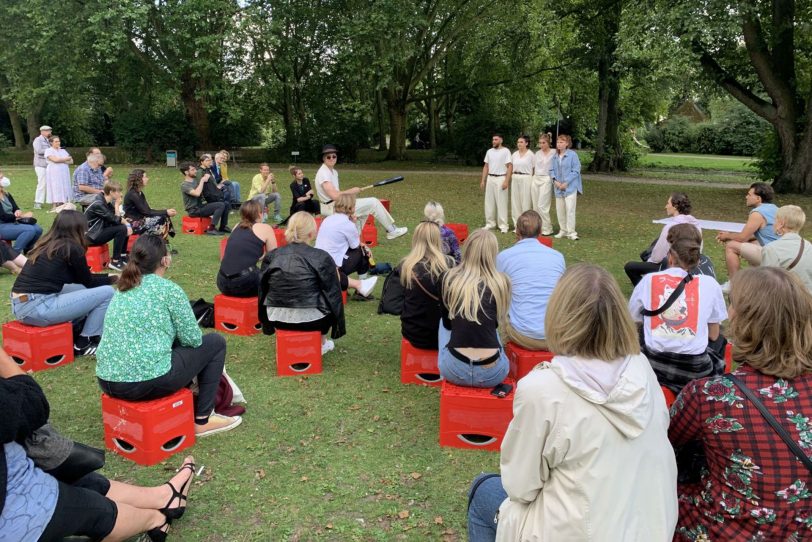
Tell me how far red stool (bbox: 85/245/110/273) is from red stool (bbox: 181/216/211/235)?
102 inches

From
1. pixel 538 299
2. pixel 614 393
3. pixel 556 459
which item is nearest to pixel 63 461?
pixel 556 459

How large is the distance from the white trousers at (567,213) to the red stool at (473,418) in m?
7.62

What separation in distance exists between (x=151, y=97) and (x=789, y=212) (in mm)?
28144

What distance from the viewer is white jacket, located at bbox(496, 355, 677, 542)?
2.04 metres

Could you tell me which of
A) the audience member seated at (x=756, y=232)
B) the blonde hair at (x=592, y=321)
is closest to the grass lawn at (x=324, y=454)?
the blonde hair at (x=592, y=321)

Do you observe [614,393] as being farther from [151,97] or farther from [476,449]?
[151,97]

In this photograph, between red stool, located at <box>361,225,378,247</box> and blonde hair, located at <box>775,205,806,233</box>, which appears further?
red stool, located at <box>361,225,378,247</box>

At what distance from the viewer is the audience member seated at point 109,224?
864 centimetres

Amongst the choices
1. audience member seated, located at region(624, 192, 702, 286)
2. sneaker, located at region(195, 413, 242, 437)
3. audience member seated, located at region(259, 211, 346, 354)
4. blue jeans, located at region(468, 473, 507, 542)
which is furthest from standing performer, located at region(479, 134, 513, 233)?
blue jeans, located at region(468, 473, 507, 542)

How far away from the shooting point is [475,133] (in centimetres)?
2714

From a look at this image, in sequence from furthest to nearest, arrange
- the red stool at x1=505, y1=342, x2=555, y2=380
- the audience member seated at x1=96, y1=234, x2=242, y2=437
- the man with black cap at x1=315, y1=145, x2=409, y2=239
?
the man with black cap at x1=315, y1=145, x2=409, y2=239
the red stool at x1=505, y1=342, x2=555, y2=380
the audience member seated at x1=96, y1=234, x2=242, y2=437

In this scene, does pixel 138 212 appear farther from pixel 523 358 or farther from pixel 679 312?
pixel 679 312

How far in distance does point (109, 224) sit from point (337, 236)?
3.62m

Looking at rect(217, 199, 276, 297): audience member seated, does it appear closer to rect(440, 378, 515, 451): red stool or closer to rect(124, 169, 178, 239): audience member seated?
rect(440, 378, 515, 451): red stool
